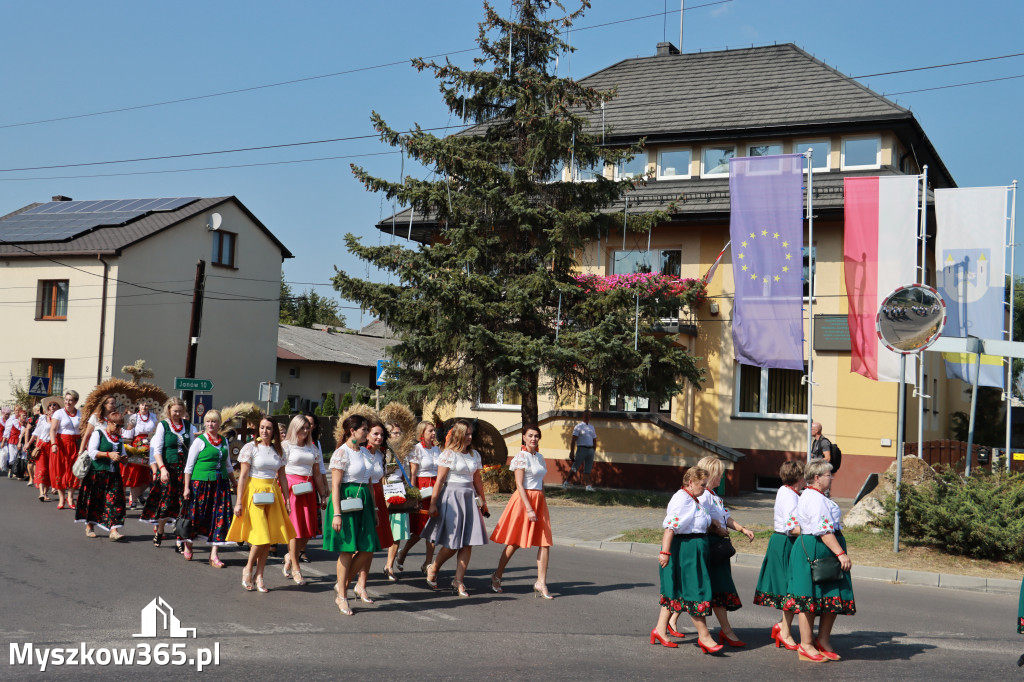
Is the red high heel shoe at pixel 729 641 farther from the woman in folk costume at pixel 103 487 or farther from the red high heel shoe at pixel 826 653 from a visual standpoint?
the woman in folk costume at pixel 103 487

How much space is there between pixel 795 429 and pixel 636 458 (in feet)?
13.2

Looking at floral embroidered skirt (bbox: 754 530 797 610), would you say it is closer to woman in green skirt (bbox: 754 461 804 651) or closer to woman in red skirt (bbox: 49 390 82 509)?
woman in green skirt (bbox: 754 461 804 651)

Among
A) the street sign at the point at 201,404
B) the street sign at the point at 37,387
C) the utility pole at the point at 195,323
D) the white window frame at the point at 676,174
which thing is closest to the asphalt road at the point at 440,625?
the white window frame at the point at 676,174

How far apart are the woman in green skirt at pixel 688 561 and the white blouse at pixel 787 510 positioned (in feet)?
1.77

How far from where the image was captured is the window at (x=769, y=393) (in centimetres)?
2442

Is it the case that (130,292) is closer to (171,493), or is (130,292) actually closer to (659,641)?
(171,493)

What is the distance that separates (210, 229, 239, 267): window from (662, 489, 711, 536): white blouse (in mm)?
37418

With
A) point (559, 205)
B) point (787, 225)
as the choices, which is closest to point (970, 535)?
point (787, 225)

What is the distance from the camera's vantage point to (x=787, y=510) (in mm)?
7430

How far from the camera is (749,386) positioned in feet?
81.7

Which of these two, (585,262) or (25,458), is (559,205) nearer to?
(585,262)

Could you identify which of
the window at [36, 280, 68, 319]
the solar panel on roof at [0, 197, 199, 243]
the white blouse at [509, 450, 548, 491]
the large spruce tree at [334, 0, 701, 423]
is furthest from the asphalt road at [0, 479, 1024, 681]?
the solar panel on roof at [0, 197, 199, 243]

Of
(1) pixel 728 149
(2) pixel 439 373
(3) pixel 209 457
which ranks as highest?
(1) pixel 728 149

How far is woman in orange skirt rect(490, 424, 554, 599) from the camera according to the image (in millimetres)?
9641
